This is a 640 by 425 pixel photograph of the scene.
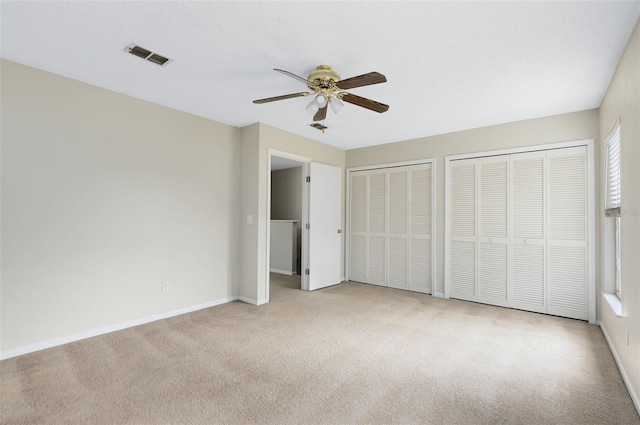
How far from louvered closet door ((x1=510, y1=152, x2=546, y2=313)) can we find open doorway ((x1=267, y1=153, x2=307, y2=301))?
2.90 meters

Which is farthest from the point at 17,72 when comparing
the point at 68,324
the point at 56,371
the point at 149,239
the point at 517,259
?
the point at 517,259

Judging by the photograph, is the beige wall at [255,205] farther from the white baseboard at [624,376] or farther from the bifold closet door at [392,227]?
the white baseboard at [624,376]

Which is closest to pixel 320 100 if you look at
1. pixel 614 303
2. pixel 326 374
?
pixel 326 374

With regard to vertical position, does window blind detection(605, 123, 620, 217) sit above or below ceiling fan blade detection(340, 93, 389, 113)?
below

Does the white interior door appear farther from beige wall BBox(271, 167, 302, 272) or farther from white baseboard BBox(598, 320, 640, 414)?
white baseboard BBox(598, 320, 640, 414)

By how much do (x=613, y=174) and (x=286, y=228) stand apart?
198 inches

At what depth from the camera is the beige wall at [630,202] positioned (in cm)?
201

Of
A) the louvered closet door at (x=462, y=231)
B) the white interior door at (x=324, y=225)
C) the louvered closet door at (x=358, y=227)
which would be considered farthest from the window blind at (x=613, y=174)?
the white interior door at (x=324, y=225)

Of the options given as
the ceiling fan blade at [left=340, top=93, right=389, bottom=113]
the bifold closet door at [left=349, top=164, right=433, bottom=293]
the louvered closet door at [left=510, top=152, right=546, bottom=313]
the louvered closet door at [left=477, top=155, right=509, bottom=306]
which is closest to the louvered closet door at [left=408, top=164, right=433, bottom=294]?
the bifold closet door at [left=349, top=164, right=433, bottom=293]

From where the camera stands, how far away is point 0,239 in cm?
253

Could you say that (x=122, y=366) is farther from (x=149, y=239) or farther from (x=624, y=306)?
(x=624, y=306)

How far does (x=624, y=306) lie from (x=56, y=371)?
4.27 m

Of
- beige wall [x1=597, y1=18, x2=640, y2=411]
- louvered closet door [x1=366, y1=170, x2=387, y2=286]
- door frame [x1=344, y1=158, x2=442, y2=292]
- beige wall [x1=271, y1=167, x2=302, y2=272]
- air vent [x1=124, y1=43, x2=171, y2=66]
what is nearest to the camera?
beige wall [x1=597, y1=18, x2=640, y2=411]

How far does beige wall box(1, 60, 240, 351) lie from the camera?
2.63 m
